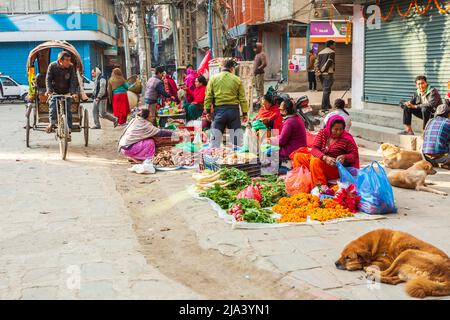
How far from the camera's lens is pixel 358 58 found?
49.0ft

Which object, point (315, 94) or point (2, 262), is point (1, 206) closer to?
point (2, 262)

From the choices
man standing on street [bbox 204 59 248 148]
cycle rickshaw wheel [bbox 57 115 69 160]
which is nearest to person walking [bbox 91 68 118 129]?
cycle rickshaw wheel [bbox 57 115 69 160]

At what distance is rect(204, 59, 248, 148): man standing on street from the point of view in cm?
962

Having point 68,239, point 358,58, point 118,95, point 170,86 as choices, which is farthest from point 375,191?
point 118,95

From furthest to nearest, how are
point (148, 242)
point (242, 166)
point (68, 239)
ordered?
point (242, 166), point (148, 242), point (68, 239)

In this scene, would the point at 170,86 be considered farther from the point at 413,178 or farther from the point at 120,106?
the point at 413,178

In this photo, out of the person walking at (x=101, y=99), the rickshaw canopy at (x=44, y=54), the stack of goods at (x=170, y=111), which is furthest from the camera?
the person walking at (x=101, y=99)

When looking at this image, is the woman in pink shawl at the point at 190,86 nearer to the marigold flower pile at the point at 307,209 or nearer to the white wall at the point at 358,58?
the white wall at the point at 358,58

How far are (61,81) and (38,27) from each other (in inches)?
1046

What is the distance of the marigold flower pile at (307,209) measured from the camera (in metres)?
6.17

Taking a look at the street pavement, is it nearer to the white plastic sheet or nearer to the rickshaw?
the white plastic sheet

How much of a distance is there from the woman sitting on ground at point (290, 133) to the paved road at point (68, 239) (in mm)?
2571

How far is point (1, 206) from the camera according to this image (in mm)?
7160

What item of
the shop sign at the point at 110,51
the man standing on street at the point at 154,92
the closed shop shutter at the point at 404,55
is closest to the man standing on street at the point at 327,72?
the closed shop shutter at the point at 404,55
